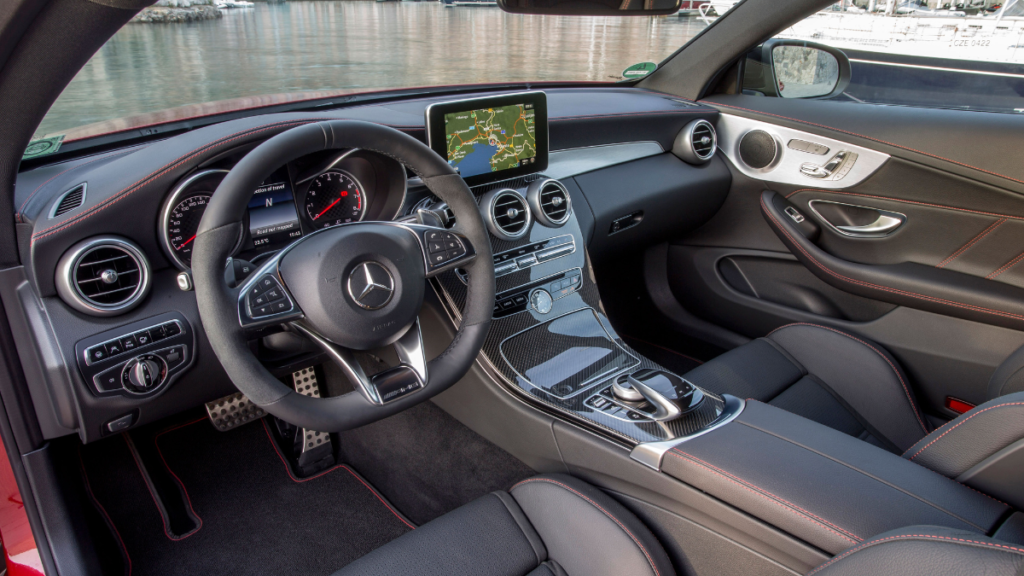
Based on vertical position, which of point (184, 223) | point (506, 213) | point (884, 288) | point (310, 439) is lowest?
point (310, 439)

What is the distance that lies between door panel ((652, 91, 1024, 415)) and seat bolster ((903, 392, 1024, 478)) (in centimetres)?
107

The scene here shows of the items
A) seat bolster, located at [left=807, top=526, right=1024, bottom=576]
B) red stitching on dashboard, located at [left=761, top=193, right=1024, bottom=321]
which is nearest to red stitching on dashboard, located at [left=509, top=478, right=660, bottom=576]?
seat bolster, located at [left=807, top=526, right=1024, bottom=576]

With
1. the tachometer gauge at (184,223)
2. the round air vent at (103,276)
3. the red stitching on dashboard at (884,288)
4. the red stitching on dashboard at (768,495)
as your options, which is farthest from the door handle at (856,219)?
the round air vent at (103,276)

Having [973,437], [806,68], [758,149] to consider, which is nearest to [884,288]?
[758,149]

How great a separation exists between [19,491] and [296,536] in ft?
2.35

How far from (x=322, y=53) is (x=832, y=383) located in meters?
1.93

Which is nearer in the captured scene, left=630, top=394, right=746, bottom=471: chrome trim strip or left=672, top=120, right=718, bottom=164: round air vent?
left=630, top=394, right=746, bottom=471: chrome trim strip

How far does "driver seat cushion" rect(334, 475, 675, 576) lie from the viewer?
4.07 feet

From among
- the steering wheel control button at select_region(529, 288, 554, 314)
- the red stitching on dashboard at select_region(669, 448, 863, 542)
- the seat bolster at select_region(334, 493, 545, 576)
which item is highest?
the steering wheel control button at select_region(529, 288, 554, 314)

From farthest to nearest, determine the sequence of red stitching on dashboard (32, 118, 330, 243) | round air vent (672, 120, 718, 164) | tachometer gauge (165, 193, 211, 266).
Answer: round air vent (672, 120, 718, 164) < tachometer gauge (165, 193, 211, 266) < red stitching on dashboard (32, 118, 330, 243)

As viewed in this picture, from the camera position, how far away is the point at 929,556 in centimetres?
76

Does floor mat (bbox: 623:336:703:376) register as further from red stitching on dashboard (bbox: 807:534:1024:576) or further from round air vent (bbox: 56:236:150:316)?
round air vent (bbox: 56:236:150:316)

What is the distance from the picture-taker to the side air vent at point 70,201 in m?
1.30

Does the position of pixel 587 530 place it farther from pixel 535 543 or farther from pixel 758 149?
pixel 758 149
